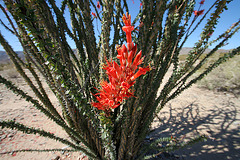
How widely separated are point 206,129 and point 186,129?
35 cm

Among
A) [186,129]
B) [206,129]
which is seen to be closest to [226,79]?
[206,129]

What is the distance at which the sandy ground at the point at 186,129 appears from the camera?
1.52m

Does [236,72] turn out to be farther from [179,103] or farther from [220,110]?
[179,103]

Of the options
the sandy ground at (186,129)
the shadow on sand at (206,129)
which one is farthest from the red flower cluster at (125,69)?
the shadow on sand at (206,129)

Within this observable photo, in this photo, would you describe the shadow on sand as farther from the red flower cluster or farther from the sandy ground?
the red flower cluster

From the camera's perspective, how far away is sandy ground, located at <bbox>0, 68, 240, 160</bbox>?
152 centimetres

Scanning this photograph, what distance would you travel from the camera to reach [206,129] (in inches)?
80.0

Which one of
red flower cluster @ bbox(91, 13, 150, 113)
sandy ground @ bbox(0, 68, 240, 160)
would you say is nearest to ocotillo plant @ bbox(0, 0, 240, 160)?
red flower cluster @ bbox(91, 13, 150, 113)

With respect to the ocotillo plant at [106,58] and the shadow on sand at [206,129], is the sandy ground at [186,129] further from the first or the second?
the ocotillo plant at [106,58]

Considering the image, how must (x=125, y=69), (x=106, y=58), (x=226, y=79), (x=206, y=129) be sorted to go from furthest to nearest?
(x=226, y=79), (x=206, y=129), (x=106, y=58), (x=125, y=69)

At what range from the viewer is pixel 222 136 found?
6.05 ft

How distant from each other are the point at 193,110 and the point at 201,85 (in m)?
2.55

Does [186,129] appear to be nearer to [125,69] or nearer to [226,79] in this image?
[125,69]

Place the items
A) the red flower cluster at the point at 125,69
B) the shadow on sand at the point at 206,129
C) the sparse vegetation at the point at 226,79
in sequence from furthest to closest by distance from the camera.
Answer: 1. the sparse vegetation at the point at 226,79
2. the shadow on sand at the point at 206,129
3. the red flower cluster at the point at 125,69
